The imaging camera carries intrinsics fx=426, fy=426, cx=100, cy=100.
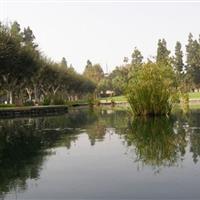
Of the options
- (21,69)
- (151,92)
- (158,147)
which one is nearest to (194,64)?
(21,69)

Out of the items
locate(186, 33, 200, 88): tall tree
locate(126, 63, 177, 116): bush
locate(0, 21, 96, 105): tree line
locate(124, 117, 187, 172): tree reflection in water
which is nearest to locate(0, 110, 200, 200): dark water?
locate(124, 117, 187, 172): tree reflection in water

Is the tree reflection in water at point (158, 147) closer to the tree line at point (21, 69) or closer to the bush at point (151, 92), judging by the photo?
the bush at point (151, 92)

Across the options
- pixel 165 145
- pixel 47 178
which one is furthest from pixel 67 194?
pixel 165 145

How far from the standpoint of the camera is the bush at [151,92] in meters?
32.5

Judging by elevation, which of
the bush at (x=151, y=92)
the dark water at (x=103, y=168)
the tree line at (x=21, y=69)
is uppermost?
the tree line at (x=21, y=69)

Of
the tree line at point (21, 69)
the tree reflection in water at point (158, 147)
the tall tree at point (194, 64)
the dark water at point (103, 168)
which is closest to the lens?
the dark water at point (103, 168)

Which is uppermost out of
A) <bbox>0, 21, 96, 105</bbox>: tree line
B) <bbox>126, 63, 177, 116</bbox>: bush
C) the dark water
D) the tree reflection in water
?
<bbox>0, 21, 96, 105</bbox>: tree line

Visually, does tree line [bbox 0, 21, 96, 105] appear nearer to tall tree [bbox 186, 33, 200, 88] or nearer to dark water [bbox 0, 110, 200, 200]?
dark water [bbox 0, 110, 200, 200]

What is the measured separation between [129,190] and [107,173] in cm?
201

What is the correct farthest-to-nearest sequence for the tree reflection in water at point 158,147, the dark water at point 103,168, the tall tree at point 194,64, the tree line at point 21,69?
the tall tree at point 194,64
the tree line at point 21,69
the tree reflection in water at point 158,147
the dark water at point 103,168

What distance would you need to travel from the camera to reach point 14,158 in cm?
1387

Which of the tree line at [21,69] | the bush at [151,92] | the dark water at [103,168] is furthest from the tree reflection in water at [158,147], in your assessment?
the tree line at [21,69]

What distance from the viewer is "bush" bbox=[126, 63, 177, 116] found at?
3247 cm

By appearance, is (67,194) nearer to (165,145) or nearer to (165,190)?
(165,190)
